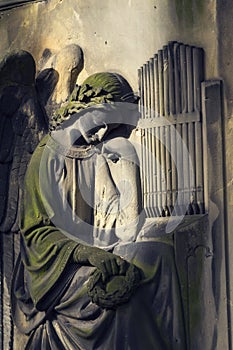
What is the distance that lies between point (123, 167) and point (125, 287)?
2.03ft

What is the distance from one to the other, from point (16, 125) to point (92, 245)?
2.76 feet

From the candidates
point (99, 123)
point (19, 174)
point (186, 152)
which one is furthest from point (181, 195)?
point (19, 174)

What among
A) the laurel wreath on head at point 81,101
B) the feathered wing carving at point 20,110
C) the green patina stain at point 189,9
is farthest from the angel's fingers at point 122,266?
the green patina stain at point 189,9

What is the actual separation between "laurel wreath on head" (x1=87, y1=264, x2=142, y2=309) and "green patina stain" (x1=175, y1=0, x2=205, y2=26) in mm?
1099

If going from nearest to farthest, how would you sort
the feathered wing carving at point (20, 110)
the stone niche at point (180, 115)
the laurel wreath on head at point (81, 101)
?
the stone niche at point (180, 115) < the laurel wreath on head at point (81, 101) < the feathered wing carving at point (20, 110)

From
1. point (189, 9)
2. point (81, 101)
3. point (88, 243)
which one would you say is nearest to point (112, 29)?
point (81, 101)

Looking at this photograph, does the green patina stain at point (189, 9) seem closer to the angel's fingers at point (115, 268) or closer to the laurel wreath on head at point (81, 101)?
the laurel wreath on head at point (81, 101)

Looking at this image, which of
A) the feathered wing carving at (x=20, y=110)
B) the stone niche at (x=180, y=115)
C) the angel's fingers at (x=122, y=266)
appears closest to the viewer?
the stone niche at (x=180, y=115)

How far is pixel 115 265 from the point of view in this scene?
6.35m

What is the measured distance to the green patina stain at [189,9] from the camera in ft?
20.9

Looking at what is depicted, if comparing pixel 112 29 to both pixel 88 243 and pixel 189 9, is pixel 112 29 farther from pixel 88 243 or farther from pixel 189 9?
pixel 88 243

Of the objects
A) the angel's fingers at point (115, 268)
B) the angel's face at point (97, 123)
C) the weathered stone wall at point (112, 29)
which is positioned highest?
the weathered stone wall at point (112, 29)

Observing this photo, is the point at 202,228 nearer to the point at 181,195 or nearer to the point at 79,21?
the point at 181,195

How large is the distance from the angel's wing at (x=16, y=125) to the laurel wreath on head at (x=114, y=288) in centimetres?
88
